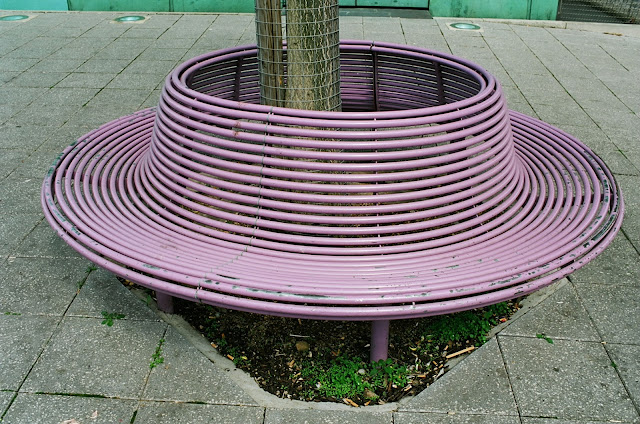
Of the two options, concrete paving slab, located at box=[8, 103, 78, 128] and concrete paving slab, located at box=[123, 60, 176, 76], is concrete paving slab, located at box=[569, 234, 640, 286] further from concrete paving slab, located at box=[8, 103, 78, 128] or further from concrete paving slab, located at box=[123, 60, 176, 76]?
concrete paving slab, located at box=[123, 60, 176, 76]

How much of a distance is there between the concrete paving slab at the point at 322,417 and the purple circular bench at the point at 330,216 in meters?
0.40

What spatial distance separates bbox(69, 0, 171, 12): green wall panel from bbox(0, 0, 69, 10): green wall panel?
169 mm

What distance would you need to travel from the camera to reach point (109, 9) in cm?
1020

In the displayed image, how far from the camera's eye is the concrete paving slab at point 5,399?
275cm

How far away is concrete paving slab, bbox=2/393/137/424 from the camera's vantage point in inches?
106

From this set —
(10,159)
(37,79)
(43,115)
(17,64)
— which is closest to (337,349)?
(10,159)

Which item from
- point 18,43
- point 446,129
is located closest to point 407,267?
point 446,129

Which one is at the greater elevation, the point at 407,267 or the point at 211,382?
the point at 407,267

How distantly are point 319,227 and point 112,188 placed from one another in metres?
1.34

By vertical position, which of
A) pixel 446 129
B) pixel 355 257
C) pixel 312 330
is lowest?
pixel 312 330

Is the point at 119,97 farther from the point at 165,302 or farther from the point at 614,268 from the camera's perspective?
the point at 614,268

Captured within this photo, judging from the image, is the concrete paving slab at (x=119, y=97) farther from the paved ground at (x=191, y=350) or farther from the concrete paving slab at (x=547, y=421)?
the concrete paving slab at (x=547, y=421)

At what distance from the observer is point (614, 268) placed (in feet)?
12.5

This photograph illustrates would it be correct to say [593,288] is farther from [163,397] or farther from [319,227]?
[163,397]
